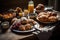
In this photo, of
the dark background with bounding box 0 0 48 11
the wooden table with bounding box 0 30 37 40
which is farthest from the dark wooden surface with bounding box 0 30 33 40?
the dark background with bounding box 0 0 48 11

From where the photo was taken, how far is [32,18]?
2.09 meters

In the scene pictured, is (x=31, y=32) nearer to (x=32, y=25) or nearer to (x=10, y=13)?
(x=32, y=25)

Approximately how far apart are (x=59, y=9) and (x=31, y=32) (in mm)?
1203

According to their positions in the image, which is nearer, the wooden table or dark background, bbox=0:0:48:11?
the wooden table

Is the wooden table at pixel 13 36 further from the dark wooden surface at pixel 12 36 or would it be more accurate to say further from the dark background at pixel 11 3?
the dark background at pixel 11 3

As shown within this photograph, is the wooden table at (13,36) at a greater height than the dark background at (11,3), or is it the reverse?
the dark background at (11,3)

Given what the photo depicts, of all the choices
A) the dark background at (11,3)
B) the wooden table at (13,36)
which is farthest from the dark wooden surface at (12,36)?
the dark background at (11,3)

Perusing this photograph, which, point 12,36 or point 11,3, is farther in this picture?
point 11,3

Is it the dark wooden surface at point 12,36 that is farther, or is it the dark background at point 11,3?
the dark background at point 11,3

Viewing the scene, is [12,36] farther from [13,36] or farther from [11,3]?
[11,3]

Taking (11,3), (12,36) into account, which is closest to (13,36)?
(12,36)

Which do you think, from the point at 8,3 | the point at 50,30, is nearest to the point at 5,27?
the point at 50,30

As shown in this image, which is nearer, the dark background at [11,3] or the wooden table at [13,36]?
the wooden table at [13,36]

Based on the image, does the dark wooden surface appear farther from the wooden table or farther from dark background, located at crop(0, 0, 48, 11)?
dark background, located at crop(0, 0, 48, 11)
